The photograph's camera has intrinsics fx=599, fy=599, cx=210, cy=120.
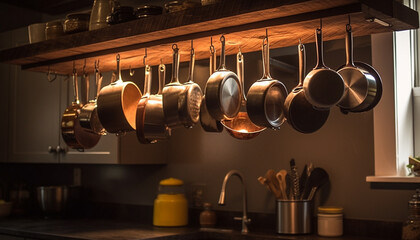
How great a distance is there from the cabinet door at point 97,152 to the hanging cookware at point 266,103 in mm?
1907

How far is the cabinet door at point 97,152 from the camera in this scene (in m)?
3.93

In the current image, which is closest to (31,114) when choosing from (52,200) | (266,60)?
(52,200)

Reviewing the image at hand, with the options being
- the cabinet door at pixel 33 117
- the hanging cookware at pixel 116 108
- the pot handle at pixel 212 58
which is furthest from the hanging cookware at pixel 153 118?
the cabinet door at pixel 33 117

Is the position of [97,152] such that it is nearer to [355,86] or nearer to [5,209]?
[5,209]

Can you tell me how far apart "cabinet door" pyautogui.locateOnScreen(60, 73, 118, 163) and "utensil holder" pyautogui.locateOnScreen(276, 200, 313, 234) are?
1240mm

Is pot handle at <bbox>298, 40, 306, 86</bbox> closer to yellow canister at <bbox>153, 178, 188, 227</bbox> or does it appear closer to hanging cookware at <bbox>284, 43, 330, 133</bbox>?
hanging cookware at <bbox>284, 43, 330, 133</bbox>

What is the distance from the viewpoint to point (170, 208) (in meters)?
3.78

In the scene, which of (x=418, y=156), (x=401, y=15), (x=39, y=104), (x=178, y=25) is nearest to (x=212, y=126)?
(x=178, y=25)

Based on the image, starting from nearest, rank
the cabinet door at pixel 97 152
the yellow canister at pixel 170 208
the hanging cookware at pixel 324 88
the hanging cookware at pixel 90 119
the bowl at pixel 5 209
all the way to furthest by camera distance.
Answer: the hanging cookware at pixel 324 88 < the hanging cookware at pixel 90 119 < the yellow canister at pixel 170 208 < the cabinet door at pixel 97 152 < the bowl at pixel 5 209

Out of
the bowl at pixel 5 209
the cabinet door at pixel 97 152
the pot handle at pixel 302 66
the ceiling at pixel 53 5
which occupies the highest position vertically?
the ceiling at pixel 53 5

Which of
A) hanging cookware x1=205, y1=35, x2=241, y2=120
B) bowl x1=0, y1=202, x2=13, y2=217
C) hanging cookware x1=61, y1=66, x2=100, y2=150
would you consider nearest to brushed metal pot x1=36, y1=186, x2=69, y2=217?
bowl x1=0, y1=202, x2=13, y2=217

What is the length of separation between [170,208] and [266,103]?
1.80m

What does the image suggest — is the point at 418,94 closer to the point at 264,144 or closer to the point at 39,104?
the point at 264,144

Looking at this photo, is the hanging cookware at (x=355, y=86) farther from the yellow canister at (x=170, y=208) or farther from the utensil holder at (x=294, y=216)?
the yellow canister at (x=170, y=208)
